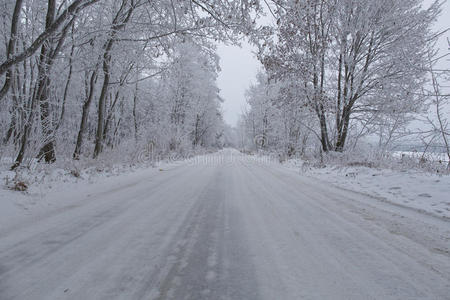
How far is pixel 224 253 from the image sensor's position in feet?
4.94

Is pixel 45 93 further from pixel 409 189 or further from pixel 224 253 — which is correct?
pixel 409 189

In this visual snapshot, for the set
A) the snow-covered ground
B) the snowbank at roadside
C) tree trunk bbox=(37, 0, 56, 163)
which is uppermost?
tree trunk bbox=(37, 0, 56, 163)

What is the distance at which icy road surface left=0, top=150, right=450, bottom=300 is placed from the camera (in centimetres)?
112

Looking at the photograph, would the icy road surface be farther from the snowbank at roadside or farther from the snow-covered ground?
the snow-covered ground

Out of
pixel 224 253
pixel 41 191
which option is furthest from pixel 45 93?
pixel 224 253

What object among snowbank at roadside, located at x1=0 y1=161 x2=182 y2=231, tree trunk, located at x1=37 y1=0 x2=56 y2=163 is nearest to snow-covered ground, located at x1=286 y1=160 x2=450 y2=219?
snowbank at roadside, located at x1=0 y1=161 x2=182 y2=231

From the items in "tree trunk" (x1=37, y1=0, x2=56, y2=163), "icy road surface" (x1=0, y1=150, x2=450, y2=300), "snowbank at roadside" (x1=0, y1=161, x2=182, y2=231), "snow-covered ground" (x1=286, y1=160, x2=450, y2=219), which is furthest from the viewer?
"tree trunk" (x1=37, y1=0, x2=56, y2=163)

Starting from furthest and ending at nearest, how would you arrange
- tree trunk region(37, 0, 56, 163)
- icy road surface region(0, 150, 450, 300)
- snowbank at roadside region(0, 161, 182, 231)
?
tree trunk region(37, 0, 56, 163), snowbank at roadside region(0, 161, 182, 231), icy road surface region(0, 150, 450, 300)

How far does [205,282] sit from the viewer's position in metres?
1.17

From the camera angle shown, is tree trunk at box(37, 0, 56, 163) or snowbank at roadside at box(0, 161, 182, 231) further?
tree trunk at box(37, 0, 56, 163)

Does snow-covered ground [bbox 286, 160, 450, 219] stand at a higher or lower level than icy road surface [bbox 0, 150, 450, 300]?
higher

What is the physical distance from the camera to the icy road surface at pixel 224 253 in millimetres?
1115

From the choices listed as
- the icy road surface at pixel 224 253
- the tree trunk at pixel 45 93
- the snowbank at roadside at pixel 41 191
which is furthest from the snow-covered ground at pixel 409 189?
the tree trunk at pixel 45 93

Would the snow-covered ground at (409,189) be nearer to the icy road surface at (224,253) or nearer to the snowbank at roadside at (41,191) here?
the icy road surface at (224,253)
